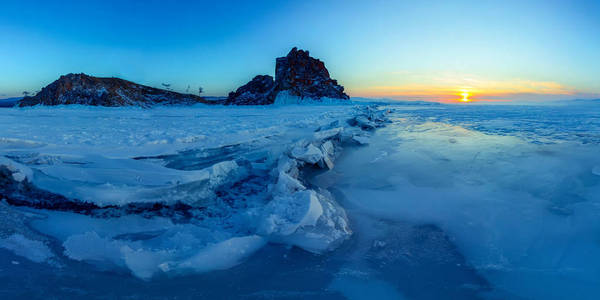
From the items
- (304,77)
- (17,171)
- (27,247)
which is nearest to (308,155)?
(27,247)

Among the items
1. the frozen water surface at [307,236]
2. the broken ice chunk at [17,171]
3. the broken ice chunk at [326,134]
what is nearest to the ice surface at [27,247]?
the frozen water surface at [307,236]

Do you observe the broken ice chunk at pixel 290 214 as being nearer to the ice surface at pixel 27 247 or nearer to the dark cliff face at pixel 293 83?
the ice surface at pixel 27 247

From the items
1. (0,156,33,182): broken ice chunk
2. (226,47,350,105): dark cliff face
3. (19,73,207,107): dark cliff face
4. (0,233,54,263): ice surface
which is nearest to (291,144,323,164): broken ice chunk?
(0,233,54,263): ice surface

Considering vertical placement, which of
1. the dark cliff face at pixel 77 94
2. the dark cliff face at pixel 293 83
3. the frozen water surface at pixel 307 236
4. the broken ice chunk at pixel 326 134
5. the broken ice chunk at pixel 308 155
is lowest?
the frozen water surface at pixel 307 236

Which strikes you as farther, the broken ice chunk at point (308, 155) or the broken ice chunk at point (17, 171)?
the broken ice chunk at point (308, 155)

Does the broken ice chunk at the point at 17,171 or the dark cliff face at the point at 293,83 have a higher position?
the dark cliff face at the point at 293,83

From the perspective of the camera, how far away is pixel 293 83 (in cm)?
5122

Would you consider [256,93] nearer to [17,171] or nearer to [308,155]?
[308,155]

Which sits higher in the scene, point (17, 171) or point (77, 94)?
point (77, 94)

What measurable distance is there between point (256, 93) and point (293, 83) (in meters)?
Result: 8.54

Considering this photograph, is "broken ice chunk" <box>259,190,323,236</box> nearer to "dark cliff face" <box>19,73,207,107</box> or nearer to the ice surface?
the ice surface

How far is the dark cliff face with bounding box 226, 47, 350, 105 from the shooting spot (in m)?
51.0

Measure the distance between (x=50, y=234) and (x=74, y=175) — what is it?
81 cm

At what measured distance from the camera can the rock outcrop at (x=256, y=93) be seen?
5072 cm
